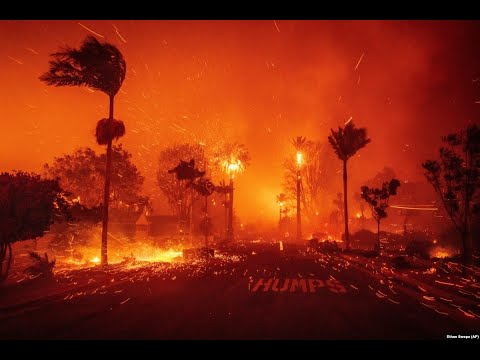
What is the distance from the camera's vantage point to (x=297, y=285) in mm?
15656

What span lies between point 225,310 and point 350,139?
33.2 m

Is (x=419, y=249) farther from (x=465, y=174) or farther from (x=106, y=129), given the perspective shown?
(x=106, y=129)

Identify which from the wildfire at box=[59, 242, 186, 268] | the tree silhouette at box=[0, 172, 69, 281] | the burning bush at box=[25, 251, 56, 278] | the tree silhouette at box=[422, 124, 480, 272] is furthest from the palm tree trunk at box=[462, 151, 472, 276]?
the tree silhouette at box=[0, 172, 69, 281]

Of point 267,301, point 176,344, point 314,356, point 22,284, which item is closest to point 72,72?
point 22,284

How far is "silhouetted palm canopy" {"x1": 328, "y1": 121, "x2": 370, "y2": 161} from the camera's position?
40.3m

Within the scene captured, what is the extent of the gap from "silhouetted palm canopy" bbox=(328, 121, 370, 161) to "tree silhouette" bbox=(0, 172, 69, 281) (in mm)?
31817

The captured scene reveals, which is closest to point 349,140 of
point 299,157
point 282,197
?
point 299,157

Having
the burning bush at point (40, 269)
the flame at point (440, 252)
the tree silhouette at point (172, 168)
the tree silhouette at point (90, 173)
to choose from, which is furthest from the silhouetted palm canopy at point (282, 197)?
the burning bush at point (40, 269)

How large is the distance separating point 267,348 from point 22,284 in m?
10.9

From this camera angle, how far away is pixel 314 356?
6.91m

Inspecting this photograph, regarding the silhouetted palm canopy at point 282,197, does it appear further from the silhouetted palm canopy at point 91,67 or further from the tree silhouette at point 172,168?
the silhouetted palm canopy at point 91,67

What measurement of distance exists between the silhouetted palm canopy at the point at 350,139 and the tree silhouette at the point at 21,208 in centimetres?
3182

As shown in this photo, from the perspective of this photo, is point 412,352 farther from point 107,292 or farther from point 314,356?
point 107,292

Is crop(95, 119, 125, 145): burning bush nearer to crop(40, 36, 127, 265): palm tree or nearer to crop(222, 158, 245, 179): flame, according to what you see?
crop(40, 36, 127, 265): palm tree
